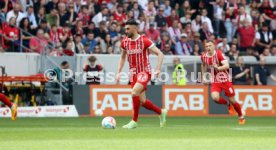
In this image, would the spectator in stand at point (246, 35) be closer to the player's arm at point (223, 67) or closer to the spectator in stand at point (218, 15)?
the spectator in stand at point (218, 15)

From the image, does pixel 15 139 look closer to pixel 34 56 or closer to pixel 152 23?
pixel 34 56

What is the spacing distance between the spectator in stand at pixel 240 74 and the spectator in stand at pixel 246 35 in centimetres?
228

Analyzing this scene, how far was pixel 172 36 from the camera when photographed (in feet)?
105

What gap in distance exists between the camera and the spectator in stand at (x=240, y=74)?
102 ft

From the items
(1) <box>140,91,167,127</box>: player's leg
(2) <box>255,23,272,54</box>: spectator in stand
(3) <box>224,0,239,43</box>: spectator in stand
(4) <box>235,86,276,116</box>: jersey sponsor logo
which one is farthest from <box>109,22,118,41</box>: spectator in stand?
(1) <box>140,91,167,127</box>: player's leg

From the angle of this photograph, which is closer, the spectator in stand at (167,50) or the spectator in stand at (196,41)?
the spectator in stand at (167,50)

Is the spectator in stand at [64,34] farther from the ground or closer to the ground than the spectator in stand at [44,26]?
closer to the ground

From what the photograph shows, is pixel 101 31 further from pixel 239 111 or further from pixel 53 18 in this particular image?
pixel 239 111

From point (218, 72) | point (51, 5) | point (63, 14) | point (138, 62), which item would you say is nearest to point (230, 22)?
point (63, 14)

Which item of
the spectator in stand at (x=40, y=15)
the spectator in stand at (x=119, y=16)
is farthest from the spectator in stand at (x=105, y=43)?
the spectator in stand at (x=40, y=15)

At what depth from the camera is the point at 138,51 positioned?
18703 mm

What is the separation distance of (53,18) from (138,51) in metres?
11.8

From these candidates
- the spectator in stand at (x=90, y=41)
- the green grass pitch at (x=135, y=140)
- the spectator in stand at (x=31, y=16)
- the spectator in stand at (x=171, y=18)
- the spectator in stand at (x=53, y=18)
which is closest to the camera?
the green grass pitch at (x=135, y=140)

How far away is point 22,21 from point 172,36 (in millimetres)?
5926
